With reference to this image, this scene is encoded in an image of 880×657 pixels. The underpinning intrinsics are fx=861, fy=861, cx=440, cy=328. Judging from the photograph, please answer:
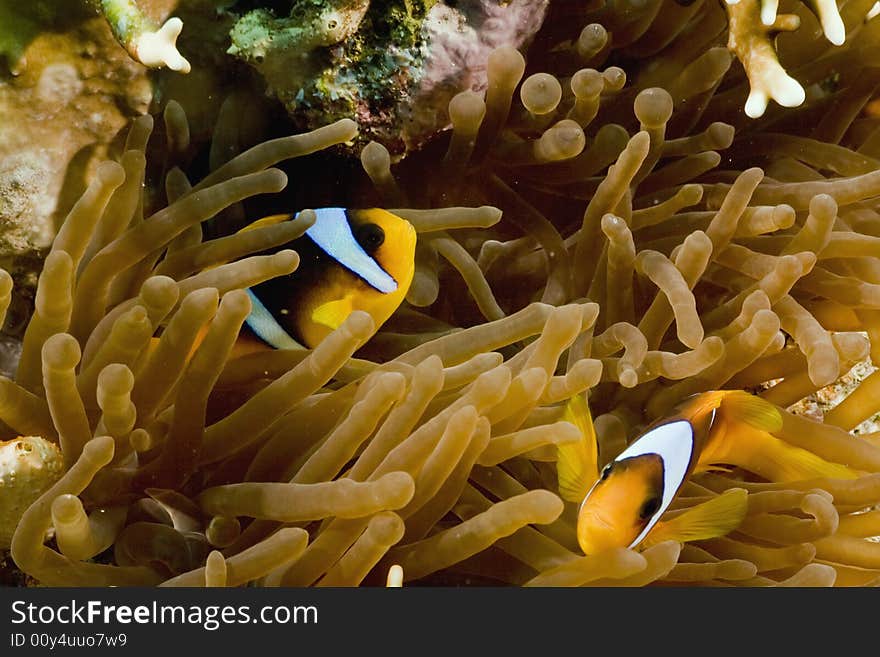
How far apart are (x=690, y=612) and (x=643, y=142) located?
633 mm

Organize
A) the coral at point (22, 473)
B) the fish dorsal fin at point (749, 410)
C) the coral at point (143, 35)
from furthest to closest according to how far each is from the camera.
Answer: the fish dorsal fin at point (749, 410)
the coral at point (143, 35)
the coral at point (22, 473)

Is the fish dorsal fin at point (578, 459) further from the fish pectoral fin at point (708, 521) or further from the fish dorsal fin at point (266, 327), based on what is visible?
the fish dorsal fin at point (266, 327)

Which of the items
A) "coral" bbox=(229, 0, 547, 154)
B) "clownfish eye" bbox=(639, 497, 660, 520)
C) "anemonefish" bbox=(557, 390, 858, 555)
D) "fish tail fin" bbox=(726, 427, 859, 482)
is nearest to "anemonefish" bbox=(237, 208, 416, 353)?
"coral" bbox=(229, 0, 547, 154)

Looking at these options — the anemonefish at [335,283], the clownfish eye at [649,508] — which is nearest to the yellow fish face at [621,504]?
the clownfish eye at [649,508]

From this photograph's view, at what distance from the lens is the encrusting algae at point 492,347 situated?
97cm

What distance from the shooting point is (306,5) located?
1.20 m

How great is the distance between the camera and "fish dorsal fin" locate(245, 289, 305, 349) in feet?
3.77

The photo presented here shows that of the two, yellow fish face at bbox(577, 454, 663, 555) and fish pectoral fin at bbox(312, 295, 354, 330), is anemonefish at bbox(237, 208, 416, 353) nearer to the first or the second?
fish pectoral fin at bbox(312, 295, 354, 330)

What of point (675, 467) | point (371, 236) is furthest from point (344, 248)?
point (675, 467)

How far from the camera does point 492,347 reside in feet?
3.81

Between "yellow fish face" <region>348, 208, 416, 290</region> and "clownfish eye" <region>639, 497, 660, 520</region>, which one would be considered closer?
"clownfish eye" <region>639, 497, 660, 520</region>

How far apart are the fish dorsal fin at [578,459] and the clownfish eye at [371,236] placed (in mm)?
332

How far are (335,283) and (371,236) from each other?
3.1 inches

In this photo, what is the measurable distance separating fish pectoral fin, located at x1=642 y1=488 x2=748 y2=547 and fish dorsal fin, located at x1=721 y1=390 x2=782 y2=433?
5.3 inches
